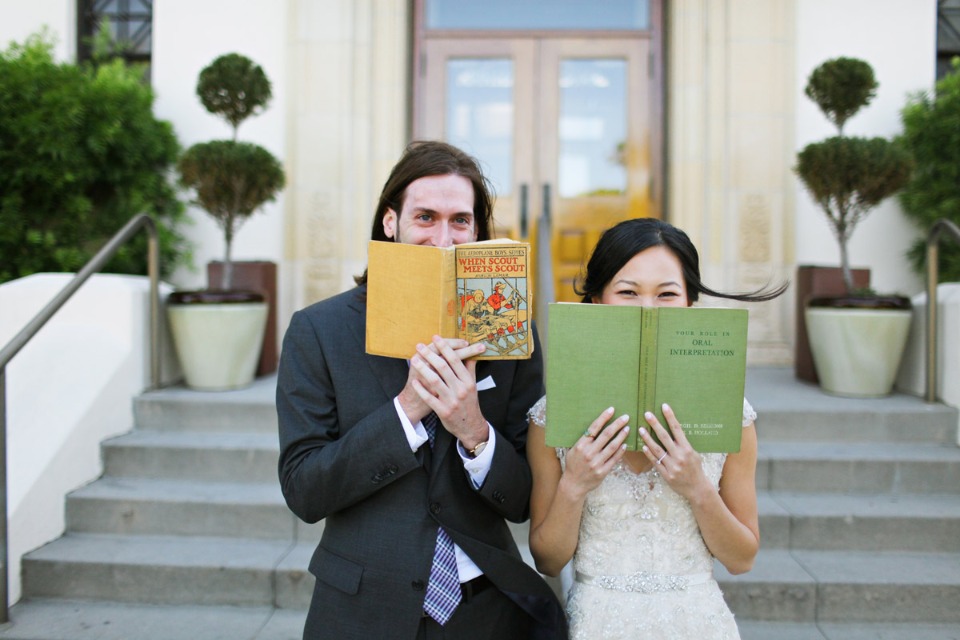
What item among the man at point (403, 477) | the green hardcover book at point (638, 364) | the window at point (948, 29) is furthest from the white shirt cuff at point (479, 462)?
the window at point (948, 29)

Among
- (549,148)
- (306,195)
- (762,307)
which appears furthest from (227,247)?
(762,307)

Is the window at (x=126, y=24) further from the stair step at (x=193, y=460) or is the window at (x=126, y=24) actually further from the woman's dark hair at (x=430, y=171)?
the woman's dark hair at (x=430, y=171)

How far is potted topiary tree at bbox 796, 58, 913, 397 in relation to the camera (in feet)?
14.9

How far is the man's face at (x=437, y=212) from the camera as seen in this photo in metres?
1.54

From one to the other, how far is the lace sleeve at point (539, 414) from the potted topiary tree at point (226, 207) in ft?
11.6

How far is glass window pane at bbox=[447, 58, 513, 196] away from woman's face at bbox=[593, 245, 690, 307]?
4.79 m

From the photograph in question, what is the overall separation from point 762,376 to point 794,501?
1.94 metres

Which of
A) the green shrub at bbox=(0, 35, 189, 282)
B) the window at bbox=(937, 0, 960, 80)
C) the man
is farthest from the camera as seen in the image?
the window at bbox=(937, 0, 960, 80)

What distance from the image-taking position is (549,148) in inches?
247

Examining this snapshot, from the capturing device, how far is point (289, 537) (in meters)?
3.59

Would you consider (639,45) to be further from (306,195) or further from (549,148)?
(306,195)

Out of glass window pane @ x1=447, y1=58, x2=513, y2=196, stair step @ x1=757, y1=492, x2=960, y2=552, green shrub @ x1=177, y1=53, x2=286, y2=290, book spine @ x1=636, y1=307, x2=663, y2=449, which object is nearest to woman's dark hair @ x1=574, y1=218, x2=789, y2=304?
book spine @ x1=636, y1=307, x2=663, y2=449

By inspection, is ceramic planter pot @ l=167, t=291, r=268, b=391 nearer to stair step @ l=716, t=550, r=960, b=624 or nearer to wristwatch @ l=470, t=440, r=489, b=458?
stair step @ l=716, t=550, r=960, b=624

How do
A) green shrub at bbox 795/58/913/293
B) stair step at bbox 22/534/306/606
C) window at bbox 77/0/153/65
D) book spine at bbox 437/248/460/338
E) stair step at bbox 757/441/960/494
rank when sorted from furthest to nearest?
window at bbox 77/0/153/65 < green shrub at bbox 795/58/913/293 < stair step at bbox 757/441/960/494 < stair step at bbox 22/534/306/606 < book spine at bbox 437/248/460/338
